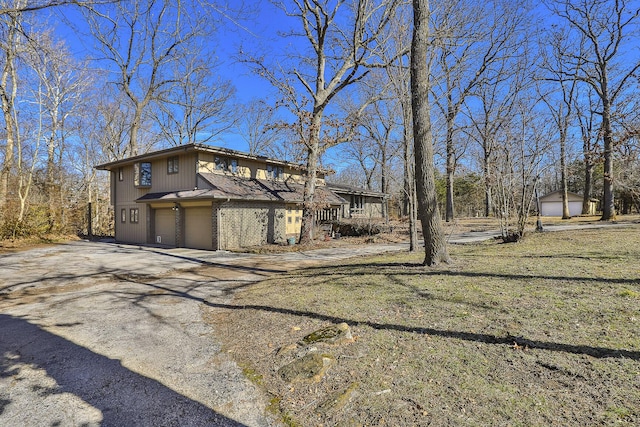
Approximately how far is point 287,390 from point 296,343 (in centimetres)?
A: 81

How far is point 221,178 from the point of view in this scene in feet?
50.4

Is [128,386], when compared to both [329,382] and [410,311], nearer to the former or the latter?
[329,382]

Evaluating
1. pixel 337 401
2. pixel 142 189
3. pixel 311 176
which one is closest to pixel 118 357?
pixel 337 401

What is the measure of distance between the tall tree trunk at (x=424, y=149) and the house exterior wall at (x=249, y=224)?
31.7 ft

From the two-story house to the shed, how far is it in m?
32.2

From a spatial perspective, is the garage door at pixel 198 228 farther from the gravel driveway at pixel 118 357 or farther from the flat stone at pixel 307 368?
the flat stone at pixel 307 368

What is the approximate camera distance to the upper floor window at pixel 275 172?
18530mm

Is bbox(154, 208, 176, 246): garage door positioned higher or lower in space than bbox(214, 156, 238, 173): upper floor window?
lower

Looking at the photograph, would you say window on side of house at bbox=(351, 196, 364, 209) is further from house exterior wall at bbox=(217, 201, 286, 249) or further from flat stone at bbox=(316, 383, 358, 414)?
flat stone at bbox=(316, 383, 358, 414)

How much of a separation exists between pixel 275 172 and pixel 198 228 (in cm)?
577

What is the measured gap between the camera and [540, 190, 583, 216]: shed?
115 feet

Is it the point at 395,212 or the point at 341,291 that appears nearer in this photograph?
the point at 341,291

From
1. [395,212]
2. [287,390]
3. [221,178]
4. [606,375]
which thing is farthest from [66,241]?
[395,212]

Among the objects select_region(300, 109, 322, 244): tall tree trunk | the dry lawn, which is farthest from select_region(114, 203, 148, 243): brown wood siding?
the dry lawn
